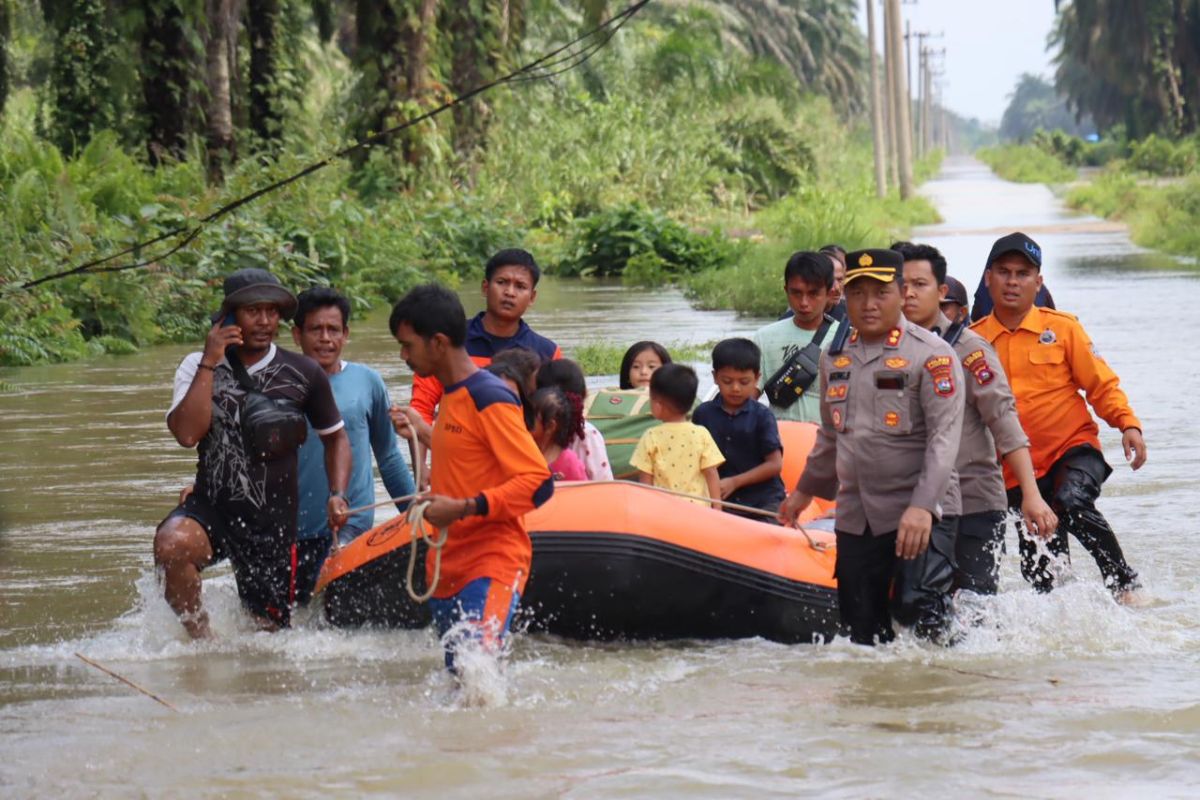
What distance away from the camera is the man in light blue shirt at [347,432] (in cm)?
670

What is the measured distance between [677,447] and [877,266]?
1.55m

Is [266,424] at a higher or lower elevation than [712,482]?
higher

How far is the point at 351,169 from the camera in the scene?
26.9m

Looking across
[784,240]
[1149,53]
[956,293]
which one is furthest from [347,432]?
[1149,53]

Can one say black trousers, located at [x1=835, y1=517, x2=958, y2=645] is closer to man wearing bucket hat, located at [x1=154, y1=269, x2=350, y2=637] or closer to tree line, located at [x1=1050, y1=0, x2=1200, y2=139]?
man wearing bucket hat, located at [x1=154, y1=269, x2=350, y2=637]

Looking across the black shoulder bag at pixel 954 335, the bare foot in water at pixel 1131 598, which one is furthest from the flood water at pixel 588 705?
the black shoulder bag at pixel 954 335

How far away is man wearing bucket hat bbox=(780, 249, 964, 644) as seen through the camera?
561 centimetres

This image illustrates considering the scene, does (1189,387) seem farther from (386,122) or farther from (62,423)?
(386,122)

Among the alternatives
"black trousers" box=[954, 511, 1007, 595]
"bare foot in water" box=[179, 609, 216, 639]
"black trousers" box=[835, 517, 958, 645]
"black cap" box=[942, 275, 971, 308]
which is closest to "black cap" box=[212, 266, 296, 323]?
"bare foot in water" box=[179, 609, 216, 639]

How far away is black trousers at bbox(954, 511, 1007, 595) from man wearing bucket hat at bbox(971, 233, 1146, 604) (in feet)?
1.98

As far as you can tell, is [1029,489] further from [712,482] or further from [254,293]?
[254,293]

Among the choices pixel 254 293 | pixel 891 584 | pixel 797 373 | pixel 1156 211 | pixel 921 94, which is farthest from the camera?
pixel 921 94

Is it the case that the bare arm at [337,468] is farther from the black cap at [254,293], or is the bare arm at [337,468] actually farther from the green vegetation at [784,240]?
the green vegetation at [784,240]

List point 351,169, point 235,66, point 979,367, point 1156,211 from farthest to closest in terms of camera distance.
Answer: point 1156,211 < point 235,66 < point 351,169 < point 979,367
